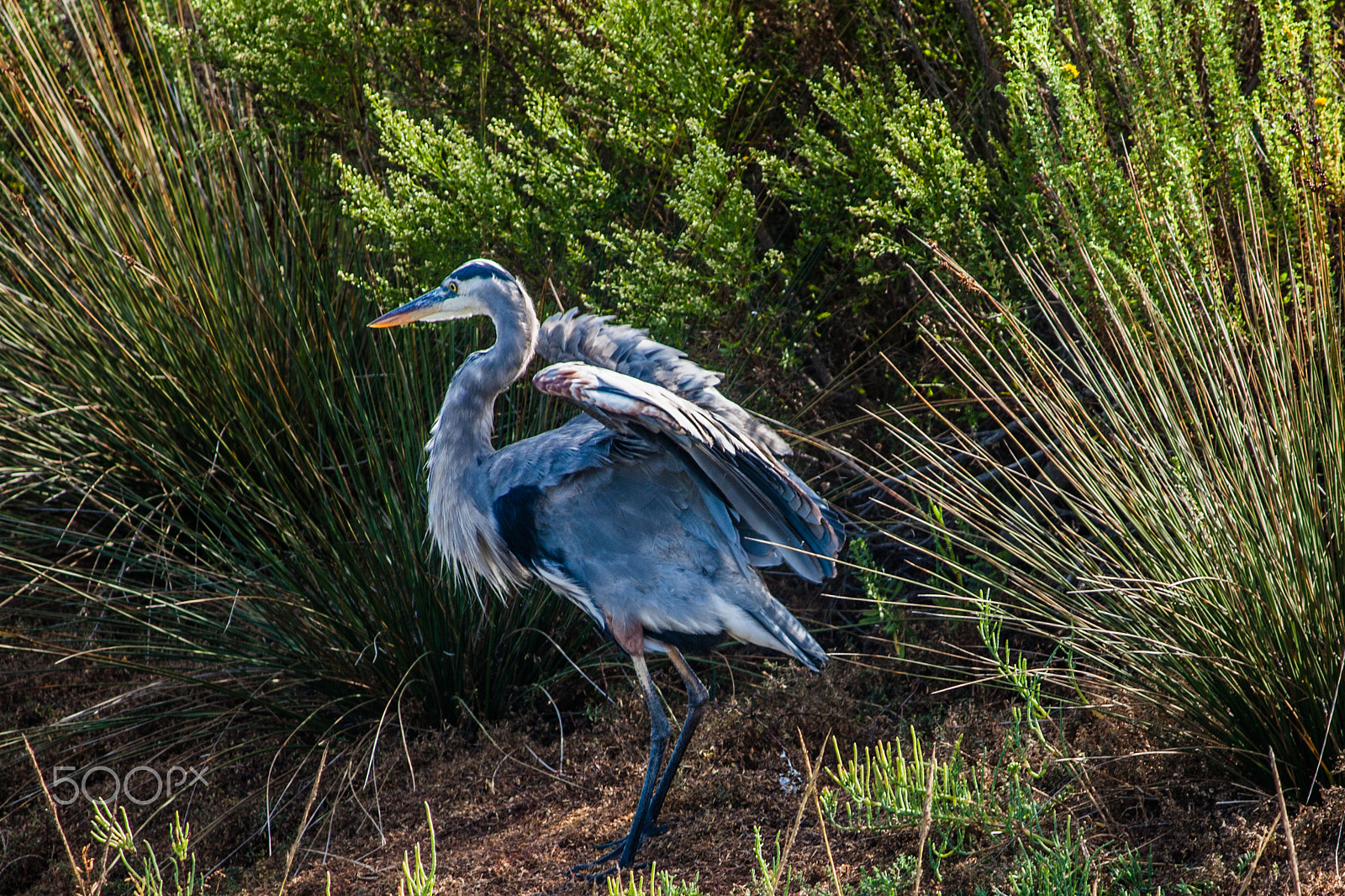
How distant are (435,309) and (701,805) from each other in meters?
1.60

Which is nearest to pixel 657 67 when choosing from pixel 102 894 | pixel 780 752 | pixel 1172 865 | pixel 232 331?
pixel 232 331

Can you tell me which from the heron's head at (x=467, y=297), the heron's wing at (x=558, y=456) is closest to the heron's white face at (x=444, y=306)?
the heron's head at (x=467, y=297)

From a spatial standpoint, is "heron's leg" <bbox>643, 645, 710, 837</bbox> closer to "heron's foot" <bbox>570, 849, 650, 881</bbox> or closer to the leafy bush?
"heron's foot" <bbox>570, 849, 650, 881</bbox>

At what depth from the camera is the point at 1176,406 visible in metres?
2.38

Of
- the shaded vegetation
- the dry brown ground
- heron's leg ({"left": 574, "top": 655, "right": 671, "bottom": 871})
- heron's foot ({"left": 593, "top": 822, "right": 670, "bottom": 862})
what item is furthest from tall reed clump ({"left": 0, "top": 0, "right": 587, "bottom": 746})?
heron's foot ({"left": 593, "top": 822, "right": 670, "bottom": 862})

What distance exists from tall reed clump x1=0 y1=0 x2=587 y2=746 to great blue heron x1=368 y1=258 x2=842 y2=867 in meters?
0.44

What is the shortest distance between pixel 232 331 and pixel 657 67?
5.56ft

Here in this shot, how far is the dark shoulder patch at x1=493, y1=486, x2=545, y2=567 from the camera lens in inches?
116

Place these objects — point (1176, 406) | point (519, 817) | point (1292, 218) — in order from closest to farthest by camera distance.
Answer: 1. point (1176, 406)
2. point (1292, 218)
3. point (519, 817)

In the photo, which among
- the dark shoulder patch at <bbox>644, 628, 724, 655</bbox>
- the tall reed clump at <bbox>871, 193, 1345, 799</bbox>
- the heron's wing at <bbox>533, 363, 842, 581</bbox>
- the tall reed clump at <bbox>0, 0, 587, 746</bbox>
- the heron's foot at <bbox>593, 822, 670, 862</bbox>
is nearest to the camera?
the tall reed clump at <bbox>871, 193, 1345, 799</bbox>

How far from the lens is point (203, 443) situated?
3799mm

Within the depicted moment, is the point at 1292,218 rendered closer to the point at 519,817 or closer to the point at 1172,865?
the point at 1172,865

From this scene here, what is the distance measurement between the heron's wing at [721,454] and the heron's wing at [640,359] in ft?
0.30

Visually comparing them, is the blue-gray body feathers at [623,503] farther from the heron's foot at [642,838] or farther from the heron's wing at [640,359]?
the heron's foot at [642,838]
